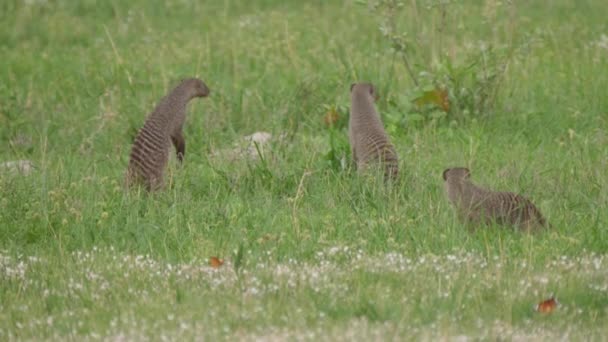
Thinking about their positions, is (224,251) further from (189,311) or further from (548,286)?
(548,286)

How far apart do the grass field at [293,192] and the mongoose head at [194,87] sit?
44 cm

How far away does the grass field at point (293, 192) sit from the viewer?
18.4 feet

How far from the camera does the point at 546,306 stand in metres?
5.56

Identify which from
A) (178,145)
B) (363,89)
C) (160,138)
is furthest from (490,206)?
(178,145)

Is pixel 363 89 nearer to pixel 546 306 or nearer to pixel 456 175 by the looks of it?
pixel 456 175

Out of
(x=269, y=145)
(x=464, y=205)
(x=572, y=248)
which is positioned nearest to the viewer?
(x=572, y=248)

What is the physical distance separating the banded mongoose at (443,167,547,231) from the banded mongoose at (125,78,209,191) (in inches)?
81.2

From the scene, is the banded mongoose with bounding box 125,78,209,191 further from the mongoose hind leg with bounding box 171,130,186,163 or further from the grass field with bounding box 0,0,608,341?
the grass field with bounding box 0,0,608,341

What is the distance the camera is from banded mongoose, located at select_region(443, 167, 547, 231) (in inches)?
275

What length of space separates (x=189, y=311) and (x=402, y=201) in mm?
2384

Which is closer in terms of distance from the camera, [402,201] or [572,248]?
[572,248]

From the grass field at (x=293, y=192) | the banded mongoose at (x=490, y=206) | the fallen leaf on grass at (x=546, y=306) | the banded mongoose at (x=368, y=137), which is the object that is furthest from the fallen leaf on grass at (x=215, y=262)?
the banded mongoose at (x=368, y=137)

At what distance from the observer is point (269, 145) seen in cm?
903

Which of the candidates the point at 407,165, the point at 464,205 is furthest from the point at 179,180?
the point at 464,205
